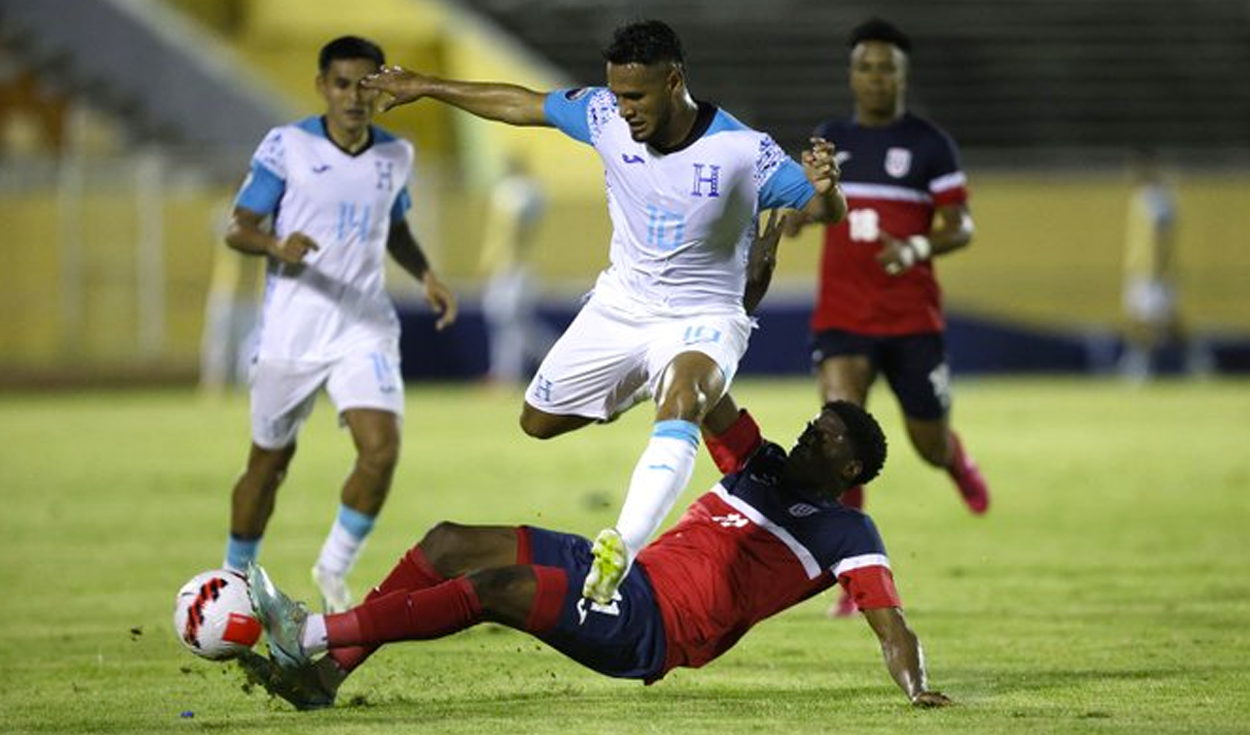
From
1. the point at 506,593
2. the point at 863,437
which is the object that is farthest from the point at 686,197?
the point at 506,593

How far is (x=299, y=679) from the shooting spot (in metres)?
8.12

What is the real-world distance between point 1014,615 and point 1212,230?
21.7 m

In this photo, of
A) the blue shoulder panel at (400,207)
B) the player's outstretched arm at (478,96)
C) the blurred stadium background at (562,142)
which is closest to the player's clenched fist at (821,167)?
the player's outstretched arm at (478,96)

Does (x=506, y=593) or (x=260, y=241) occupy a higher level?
(x=260, y=241)

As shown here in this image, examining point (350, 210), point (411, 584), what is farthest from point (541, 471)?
point (411, 584)

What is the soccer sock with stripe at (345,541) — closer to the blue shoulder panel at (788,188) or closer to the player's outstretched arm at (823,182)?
the blue shoulder panel at (788,188)

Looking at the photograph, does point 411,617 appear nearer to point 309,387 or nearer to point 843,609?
point 309,387

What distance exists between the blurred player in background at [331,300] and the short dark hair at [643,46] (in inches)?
94.5

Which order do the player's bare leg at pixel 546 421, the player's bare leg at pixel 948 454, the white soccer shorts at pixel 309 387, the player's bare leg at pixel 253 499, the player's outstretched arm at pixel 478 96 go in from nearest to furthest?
1. the player's outstretched arm at pixel 478 96
2. the player's bare leg at pixel 546 421
3. the white soccer shorts at pixel 309 387
4. the player's bare leg at pixel 253 499
5. the player's bare leg at pixel 948 454

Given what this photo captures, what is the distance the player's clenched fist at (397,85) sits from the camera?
9406 millimetres

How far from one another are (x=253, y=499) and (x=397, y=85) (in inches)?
107

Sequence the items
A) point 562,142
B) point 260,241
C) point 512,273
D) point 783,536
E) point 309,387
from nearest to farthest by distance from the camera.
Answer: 1. point 783,536
2. point 260,241
3. point 309,387
4. point 512,273
5. point 562,142

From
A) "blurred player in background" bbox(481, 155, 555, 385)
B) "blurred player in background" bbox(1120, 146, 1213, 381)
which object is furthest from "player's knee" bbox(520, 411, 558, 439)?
"blurred player in background" bbox(1120, 146, 1213, 381)

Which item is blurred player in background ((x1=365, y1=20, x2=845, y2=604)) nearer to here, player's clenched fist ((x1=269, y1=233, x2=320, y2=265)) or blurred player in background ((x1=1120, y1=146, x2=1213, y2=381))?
player's clenched fist ((x1=269, y1=233, x2=320, y2=265))
